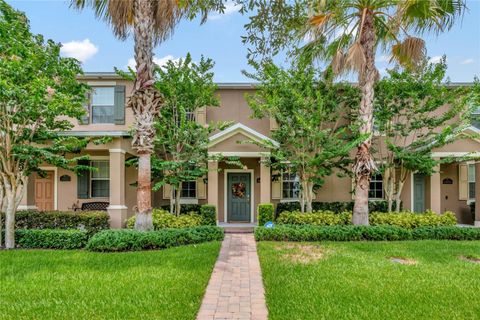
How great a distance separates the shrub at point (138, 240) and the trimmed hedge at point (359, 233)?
7.35ft

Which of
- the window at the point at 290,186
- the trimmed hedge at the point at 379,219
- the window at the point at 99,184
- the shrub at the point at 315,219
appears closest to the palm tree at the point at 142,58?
the shrub at the point at 315,219

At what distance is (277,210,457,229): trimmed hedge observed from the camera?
11.5m

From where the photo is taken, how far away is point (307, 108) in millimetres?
11852

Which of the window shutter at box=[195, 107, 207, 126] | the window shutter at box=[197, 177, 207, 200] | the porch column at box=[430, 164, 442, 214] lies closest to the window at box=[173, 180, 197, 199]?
the window shutter at box=[197, 177, 207, 200]

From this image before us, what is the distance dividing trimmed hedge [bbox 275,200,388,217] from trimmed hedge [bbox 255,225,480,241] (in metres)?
3.13

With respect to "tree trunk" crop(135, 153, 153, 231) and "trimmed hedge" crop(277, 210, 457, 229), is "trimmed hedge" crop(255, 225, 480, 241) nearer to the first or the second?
"trimmed hedge" crop(277, 210, 457, 229)

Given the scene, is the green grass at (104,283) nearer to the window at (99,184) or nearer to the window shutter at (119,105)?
the window at (99,184)

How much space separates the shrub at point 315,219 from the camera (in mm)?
11680

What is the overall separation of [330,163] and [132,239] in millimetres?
7646

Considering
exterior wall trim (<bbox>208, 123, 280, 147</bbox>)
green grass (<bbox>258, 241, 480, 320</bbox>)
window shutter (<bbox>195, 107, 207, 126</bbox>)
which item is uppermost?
window shutter (<bbox>195, 107, 207, 126</bbox>)

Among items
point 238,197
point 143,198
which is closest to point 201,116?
point 238,197

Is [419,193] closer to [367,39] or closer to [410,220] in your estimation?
[410,220]

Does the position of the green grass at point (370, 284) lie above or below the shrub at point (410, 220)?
below

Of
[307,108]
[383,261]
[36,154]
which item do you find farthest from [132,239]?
[307,108]
